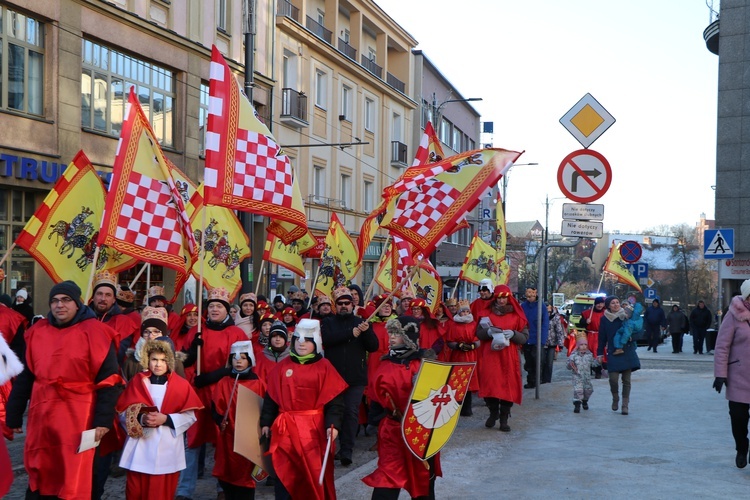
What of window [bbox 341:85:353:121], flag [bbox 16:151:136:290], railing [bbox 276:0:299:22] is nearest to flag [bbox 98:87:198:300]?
flag [bbox 16:151:136:290]

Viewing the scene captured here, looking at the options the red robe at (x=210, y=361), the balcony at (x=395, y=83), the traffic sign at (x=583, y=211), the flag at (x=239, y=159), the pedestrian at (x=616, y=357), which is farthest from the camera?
the balcony at (x=395, y=83)

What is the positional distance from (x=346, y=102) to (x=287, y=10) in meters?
6.91

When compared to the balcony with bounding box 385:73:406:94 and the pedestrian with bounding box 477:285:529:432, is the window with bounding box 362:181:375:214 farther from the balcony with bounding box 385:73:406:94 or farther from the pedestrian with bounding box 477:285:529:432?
the pedestrian with bounding box 477:285:529:432

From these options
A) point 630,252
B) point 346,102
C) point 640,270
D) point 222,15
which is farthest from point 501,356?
point 346,102

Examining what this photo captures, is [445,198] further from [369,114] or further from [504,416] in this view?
[369,114]

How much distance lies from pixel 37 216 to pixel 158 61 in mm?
13046

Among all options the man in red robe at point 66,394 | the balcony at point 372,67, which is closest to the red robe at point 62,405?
the man in red robe at point 66,394

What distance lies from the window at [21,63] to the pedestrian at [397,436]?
13.4m

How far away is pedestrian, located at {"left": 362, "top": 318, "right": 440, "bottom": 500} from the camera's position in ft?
21.0

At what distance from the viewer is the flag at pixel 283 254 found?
47.5 ft

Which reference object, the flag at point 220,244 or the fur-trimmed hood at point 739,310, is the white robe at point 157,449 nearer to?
the fur-trimmed hood at point 739,310

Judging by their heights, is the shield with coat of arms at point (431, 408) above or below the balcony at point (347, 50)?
below

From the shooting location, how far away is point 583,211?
Answer: 1169 centimetres

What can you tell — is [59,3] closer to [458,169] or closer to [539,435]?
[458,169]
